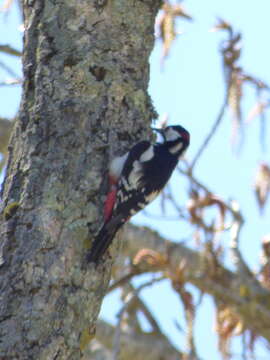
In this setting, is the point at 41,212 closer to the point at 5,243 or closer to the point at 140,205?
the point at 5,243

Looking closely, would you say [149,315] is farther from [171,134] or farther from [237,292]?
[171,134]

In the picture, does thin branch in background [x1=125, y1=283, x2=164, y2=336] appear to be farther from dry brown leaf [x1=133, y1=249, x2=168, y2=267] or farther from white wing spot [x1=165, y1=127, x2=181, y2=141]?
white wing spot [x1=165, y1=127, x2=181, y2=141]

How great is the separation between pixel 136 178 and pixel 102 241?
2.74ft

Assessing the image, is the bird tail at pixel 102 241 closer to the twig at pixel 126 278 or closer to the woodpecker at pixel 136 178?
the woodpecker at pixel 136 178

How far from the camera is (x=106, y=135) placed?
4023mm

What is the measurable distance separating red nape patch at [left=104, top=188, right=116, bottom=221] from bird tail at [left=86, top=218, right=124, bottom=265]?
57mm

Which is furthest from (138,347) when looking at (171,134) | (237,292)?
(171,134)

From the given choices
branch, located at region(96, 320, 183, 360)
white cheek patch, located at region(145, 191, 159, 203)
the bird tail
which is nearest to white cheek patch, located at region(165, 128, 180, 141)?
white cheek patch, located at region(145, 191, 159, 203)

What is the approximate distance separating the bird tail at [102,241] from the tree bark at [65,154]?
4 centimetres

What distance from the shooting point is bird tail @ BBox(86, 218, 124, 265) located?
11.8 feet

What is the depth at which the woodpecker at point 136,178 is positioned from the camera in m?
3.69

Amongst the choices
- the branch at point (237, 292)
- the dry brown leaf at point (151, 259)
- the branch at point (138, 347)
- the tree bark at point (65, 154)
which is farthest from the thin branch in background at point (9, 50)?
the branch at point (138, 347)

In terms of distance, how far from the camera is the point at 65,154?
3.83 metres

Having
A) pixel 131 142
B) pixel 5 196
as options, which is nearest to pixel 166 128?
pixel 131 142
